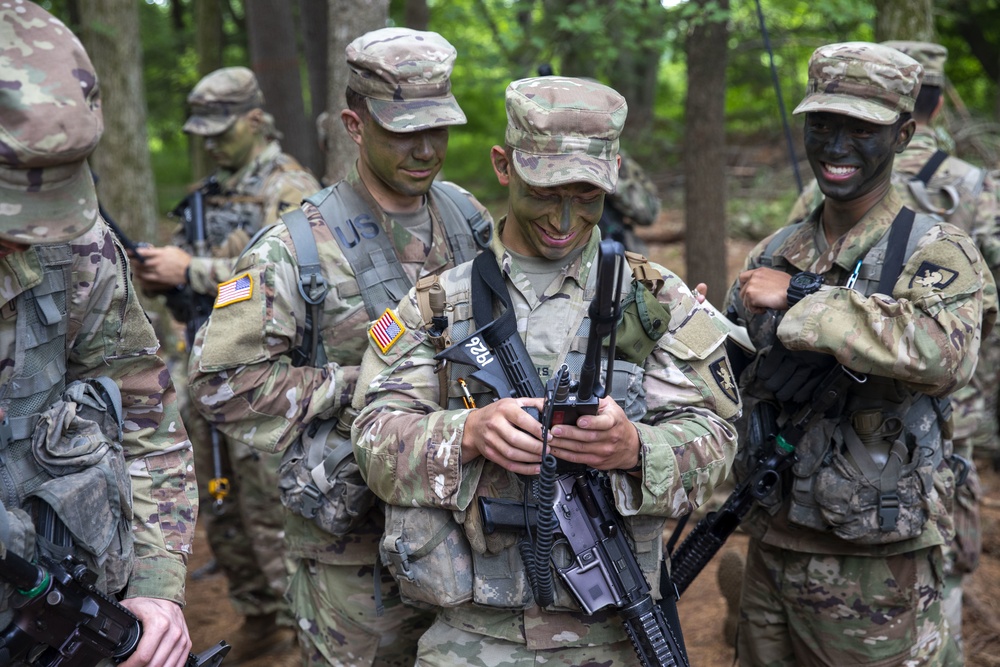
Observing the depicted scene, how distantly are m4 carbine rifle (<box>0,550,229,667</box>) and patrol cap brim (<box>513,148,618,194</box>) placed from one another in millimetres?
1455

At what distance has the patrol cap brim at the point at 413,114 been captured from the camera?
320 cm

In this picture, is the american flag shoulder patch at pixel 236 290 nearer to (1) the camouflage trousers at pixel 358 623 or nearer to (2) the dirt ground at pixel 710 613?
(1) the camouflage trousers at pixel 358 623

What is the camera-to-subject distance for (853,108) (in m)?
3.17

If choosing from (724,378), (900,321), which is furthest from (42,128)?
(900,321)

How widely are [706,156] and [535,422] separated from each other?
4434mm

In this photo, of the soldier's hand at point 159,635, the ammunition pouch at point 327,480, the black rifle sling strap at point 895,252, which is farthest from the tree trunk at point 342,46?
the soldier's hand at point 159,635

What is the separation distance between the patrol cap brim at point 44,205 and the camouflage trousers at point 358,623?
5.54ft

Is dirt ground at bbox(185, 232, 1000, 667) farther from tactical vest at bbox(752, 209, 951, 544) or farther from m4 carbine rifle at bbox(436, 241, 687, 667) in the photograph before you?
m4 carbine rifle at bbox(436, 241, 687, 667)

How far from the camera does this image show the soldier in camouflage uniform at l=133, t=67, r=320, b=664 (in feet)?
16.6

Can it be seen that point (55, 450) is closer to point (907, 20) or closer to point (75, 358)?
point (75, 358)

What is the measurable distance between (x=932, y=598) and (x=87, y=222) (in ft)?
9.98

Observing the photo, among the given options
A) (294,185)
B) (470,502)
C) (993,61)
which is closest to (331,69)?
(294,185)

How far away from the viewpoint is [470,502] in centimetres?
249

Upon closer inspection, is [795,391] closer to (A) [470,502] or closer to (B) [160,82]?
(A) [470,502]
